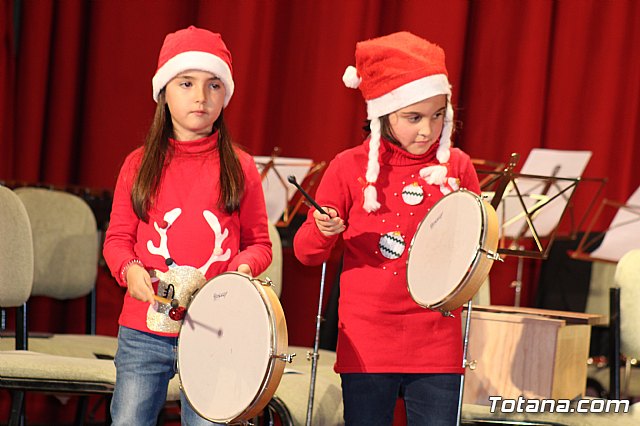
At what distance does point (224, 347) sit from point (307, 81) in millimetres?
2727

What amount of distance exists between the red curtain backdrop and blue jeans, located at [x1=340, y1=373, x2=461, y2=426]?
2219mm

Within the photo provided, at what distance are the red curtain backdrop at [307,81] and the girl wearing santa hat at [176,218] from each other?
2.18 meters

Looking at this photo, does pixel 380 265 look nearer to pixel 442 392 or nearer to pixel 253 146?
pixel 442 392

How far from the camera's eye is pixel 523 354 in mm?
2738

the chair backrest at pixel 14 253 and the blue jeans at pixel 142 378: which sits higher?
the chair backrest at pixel 14 253

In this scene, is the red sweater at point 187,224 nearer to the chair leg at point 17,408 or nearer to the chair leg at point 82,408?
the chair leg at point 17,408

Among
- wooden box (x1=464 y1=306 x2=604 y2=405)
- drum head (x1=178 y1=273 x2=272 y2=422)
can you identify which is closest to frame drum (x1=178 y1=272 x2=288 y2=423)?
drum head (x1=178 y1=273 x2=272 y2=422)

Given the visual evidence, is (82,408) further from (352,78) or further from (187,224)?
(352,78)

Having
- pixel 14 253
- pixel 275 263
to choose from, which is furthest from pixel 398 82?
pixel 14 253

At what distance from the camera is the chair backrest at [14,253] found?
2.82 metres

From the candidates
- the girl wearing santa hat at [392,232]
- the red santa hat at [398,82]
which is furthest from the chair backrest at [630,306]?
the red santa hat at [398,82]

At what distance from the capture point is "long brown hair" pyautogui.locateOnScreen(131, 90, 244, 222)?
7.19 feet

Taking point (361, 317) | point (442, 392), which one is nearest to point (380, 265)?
point (361, 317)

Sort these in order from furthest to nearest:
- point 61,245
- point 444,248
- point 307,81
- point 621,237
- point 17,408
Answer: point 307,81 < point 621,237 < point 61,245 < point 17,408 < point 444,248
